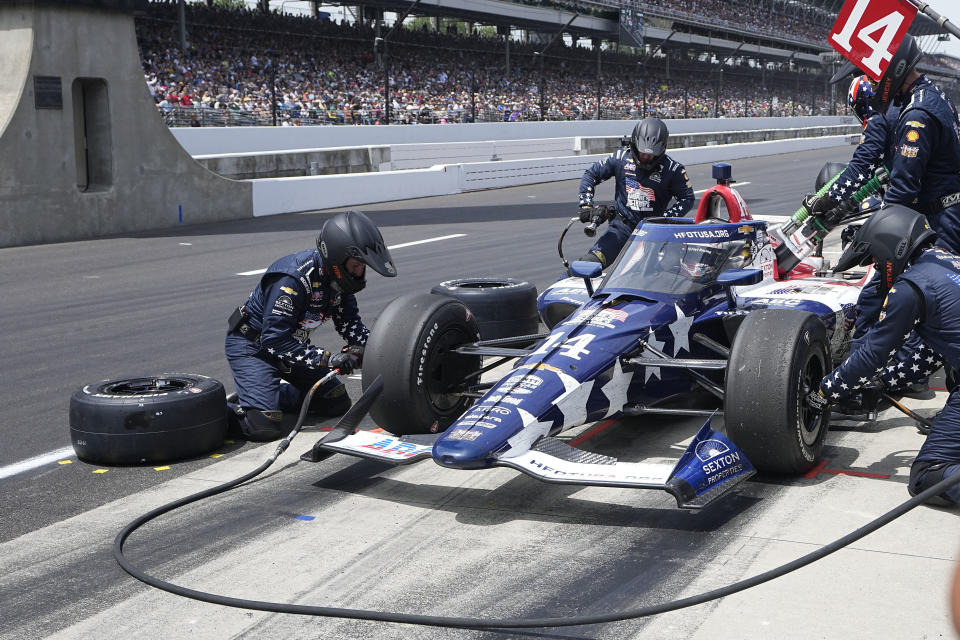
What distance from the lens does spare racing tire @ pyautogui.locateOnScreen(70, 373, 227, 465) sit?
19.3 ft

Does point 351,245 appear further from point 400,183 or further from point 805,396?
point 400,183

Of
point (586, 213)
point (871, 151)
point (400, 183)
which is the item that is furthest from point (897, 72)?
point (400, 183)

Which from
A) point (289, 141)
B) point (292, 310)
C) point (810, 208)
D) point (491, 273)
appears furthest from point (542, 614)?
point (289, 141)

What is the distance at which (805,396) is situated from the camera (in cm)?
549

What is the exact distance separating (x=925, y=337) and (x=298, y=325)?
12.0 feet

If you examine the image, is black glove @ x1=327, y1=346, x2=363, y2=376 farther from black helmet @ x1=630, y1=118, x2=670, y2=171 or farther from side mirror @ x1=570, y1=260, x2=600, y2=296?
black helmet @ x1=630, y1=118, x2=670, y2=171

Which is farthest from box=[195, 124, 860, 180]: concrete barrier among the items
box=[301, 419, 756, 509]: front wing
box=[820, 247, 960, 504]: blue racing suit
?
box=[820, 247, 960, 504]: blue racing suit

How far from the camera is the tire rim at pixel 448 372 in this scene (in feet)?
20.4

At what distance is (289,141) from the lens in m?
27.5

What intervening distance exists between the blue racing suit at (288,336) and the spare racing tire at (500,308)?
120cm

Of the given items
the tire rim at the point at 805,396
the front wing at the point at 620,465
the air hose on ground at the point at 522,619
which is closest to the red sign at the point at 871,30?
the tire rim at the point at 805,396

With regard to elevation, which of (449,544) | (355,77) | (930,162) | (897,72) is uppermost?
(355,77)

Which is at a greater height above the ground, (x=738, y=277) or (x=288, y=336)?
(x=738, y=277)

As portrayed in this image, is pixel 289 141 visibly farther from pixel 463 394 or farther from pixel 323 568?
pixel 323 568
